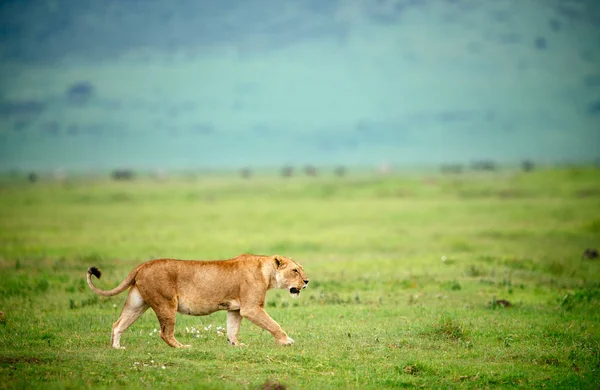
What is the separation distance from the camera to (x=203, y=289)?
12.8 metres

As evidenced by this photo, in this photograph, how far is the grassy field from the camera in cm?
1149

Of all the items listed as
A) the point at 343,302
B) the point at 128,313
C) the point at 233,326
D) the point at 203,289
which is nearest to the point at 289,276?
the point at 233,326

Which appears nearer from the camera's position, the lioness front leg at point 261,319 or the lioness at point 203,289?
the lioness at point 203,289

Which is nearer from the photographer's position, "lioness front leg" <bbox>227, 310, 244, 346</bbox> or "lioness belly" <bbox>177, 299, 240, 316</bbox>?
"lioness belly" <bbox>177, 299, 240, 316</bbox>

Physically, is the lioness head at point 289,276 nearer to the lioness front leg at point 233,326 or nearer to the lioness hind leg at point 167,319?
the lioness front leg at point 233,326

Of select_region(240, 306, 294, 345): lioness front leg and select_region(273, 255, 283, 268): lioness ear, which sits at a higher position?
select_region(273, 255, 283, 268): lioness ear

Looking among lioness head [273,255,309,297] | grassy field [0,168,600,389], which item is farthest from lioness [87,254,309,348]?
grassy field [0,168,600,389]

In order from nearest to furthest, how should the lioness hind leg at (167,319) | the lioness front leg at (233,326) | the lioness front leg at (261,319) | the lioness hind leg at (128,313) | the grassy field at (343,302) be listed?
1. the grassy field at (343,302)
2. the lioness hind leg at (167,319)
3. the lioness hind leg at (128,313)
4. the lioness front leg at (261,319)
5. the lioness front leg at (233,326)

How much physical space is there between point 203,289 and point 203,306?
0.30m

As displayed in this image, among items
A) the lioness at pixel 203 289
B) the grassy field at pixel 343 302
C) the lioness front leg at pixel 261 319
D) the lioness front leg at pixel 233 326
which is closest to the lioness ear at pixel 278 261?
the lioness at pixel 203 289

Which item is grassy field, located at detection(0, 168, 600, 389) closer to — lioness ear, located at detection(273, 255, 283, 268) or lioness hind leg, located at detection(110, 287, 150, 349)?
lioness hind leg, located at detection(110, 287, 150, 349)

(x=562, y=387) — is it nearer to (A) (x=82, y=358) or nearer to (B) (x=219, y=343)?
(B) (x=219, y=343)

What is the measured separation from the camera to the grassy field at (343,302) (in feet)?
37.7

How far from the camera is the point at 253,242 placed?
32750mm
